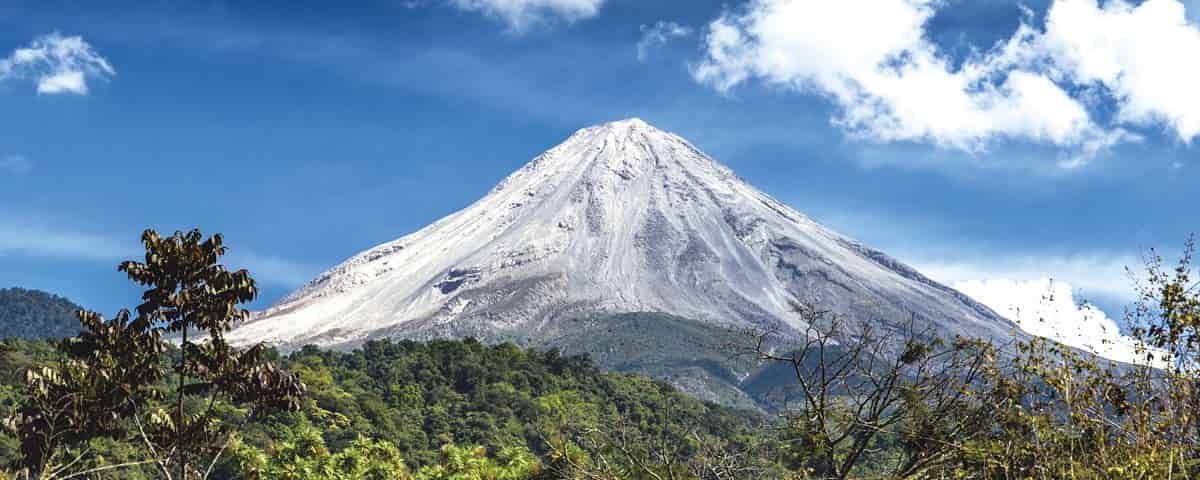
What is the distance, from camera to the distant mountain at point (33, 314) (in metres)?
155

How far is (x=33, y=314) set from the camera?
A: 160 meters

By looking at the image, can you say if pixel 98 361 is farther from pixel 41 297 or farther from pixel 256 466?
pixel 41 297

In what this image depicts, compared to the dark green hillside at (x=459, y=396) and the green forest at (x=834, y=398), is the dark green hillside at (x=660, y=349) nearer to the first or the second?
the dark green hillside at (x=459, y=396)

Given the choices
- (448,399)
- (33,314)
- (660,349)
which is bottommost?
(448,399)

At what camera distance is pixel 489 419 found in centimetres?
6612

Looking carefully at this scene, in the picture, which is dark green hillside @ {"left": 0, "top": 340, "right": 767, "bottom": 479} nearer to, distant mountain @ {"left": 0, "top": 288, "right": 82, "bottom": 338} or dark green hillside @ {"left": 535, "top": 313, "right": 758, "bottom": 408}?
dark green hillside @ {"left": 535, "top": 313, "right": 758, "bottom": 408}

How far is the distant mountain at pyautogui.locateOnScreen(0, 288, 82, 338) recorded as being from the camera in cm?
15538

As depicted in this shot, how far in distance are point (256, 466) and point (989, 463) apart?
2286 cm

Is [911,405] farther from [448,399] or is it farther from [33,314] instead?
[33,314]

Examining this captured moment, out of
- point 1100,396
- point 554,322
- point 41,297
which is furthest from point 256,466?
point 554,322

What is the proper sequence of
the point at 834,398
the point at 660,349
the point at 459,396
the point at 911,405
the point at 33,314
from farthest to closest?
the point at 660,349 → the point at 33,314 → the point at 459,396 → the point at 834,398 → the point at 911,405

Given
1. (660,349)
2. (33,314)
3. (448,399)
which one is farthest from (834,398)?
(660,349)

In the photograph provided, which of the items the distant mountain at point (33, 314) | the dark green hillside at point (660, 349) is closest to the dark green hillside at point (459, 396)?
the dark green hillside at point (660, 349)

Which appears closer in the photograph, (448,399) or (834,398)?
(834,398)
